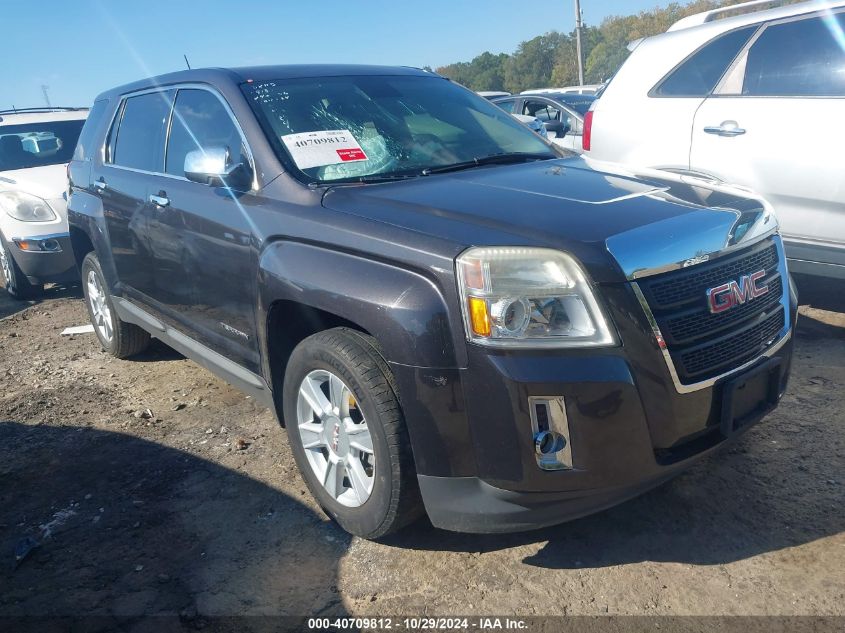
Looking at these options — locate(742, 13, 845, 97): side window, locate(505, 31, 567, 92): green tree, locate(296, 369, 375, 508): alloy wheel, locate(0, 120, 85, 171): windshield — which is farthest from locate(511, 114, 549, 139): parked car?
locate(505, 31, 567, 92): green tree

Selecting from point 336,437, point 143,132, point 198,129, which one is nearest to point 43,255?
point 143,132

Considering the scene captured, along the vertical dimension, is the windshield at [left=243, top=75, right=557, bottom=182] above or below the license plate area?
above

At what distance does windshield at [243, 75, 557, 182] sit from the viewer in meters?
3.04

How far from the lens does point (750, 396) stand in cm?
250

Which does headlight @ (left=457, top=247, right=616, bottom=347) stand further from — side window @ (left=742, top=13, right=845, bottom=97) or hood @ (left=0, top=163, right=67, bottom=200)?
hood @ (left=0, top=163, right=67, bottom=200)

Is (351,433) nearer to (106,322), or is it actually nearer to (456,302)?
(456,302)

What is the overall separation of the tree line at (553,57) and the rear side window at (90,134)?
49677 mm

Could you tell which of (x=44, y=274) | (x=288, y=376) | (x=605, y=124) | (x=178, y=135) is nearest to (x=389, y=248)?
(x=288, y=376)

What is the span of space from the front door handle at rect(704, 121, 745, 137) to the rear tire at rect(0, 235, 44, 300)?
6.16 metres

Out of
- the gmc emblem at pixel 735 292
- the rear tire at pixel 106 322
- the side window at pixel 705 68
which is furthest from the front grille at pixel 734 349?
the rear tire at pixel 106 322

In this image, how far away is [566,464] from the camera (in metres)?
A: 2.16

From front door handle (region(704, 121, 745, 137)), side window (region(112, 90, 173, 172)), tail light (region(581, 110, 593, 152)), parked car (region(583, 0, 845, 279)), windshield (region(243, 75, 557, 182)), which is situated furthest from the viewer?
tail light (region(581, 110, 593, 152))

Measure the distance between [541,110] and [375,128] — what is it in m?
8.34

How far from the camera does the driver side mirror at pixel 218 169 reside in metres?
3.00
